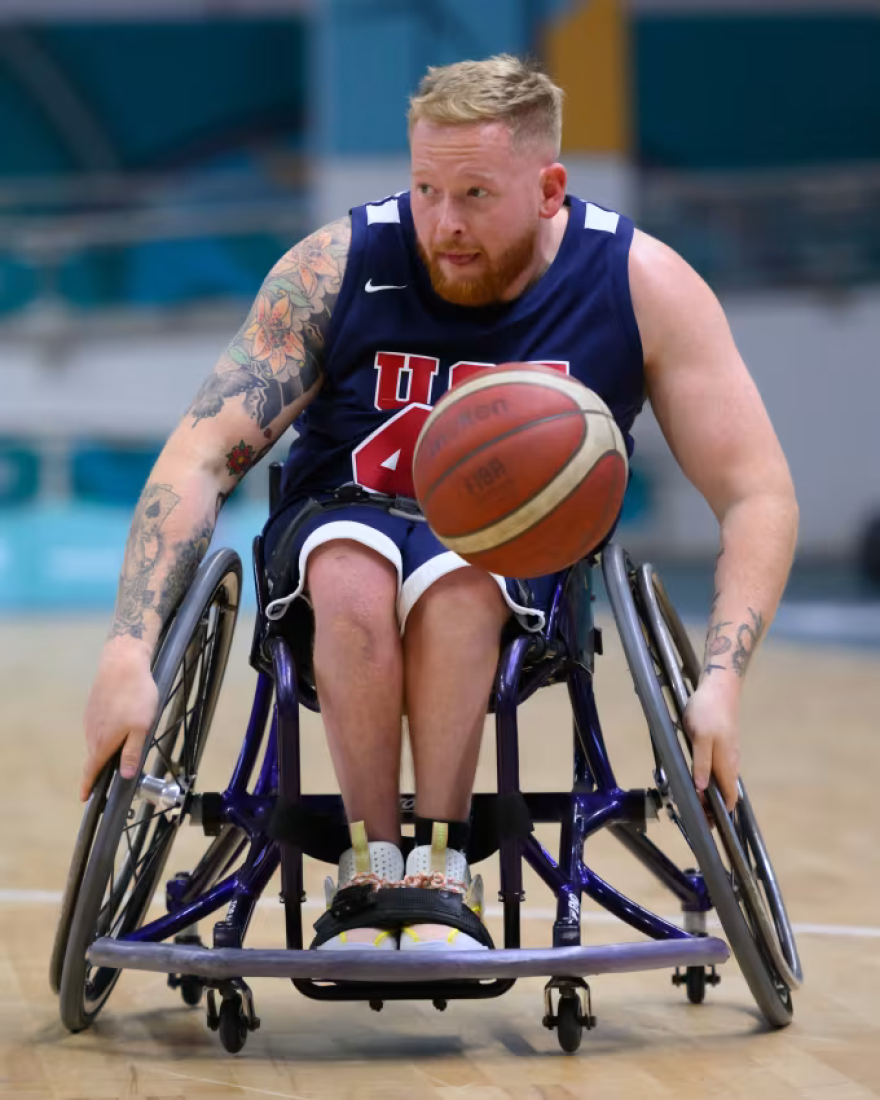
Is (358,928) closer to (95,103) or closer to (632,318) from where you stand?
(632,318)

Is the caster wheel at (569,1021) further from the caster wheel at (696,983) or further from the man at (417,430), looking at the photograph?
the caster wheel at (696,983)

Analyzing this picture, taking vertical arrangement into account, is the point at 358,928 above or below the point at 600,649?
below

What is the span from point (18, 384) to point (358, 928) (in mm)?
10698

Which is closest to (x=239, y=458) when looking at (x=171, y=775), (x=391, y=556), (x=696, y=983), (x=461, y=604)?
(x=391, y=556)

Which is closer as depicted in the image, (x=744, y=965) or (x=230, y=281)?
(x=744, y=965)

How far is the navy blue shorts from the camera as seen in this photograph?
219 centimetres

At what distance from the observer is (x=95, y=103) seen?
14.3m

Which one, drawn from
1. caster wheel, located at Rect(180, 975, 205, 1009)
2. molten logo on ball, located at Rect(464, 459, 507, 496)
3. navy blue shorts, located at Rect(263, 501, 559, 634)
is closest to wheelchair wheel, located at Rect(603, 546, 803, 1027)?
navy blue shorts, located at Rect(263, 501, 559, 634)

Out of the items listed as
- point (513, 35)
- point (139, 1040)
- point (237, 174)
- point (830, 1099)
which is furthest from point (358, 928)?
point (237, 174)

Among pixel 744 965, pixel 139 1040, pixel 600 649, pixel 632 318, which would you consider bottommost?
pixel 139 1040

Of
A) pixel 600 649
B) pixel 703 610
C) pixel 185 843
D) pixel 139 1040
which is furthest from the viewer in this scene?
pixel 703 610

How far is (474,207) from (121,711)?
0.79m

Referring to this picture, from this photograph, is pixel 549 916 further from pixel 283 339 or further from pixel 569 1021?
pixel 283 339

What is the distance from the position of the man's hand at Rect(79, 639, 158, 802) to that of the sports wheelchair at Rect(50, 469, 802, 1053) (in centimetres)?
2
